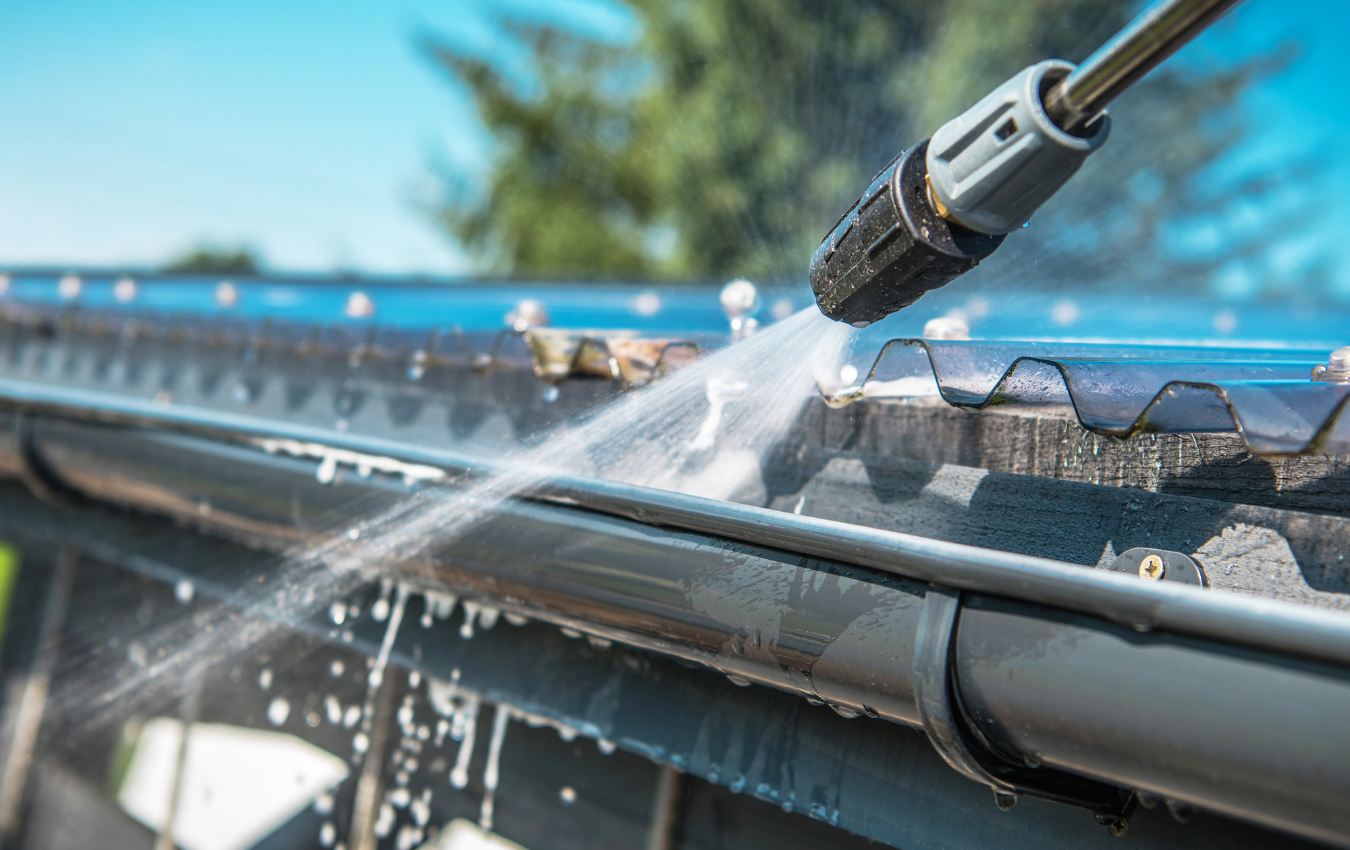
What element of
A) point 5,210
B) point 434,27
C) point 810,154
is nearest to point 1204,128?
point 810,154

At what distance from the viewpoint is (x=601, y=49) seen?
65.3 ft

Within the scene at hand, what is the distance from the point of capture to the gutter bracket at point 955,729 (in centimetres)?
98

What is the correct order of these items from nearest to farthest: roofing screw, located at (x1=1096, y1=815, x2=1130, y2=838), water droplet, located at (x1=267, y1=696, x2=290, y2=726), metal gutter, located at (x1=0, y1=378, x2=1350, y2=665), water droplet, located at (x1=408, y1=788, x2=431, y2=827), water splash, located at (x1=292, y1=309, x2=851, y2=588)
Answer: metal gutter, located at (x1=0, y1=378, x2=1350, y2=665) < roofing screw, located at (x1=1096, y1=815, x2=1130, y2=838) < water splash, located at (x1=292, y1=309, x2=851, y2=588) < water droplet, located at (x1=408, y1=788, x2=431, y2=827) < water droplet, located at (x1=267, y1=696, x2=290, y2=726)

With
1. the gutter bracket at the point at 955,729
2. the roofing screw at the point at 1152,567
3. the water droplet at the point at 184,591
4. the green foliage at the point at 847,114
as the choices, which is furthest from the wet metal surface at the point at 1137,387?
the green foliage at the point at 847,114

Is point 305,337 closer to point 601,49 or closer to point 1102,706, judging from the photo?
point 1102,706

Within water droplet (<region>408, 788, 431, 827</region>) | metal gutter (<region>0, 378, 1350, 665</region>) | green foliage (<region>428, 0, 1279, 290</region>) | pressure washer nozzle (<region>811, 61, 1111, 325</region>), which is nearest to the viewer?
metal gutter (<region>0, 378, 1350, 665</region>)

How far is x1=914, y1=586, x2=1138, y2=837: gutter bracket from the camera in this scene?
98cm

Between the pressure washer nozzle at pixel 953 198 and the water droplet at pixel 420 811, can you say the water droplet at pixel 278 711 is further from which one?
the pressure washer nozzle at pixel 953 198

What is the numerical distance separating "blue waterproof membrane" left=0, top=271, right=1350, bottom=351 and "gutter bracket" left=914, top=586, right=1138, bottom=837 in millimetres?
856

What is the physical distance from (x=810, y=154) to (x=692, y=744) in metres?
12.6

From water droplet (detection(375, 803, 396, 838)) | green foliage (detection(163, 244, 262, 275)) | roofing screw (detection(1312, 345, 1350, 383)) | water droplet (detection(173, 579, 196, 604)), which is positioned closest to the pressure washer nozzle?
roofing screw (detection(1312, 345, 1350, 383))

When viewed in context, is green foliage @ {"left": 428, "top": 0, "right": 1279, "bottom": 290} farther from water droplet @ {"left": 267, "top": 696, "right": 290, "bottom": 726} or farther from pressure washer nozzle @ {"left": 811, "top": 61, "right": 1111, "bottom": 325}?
pressure washer nozzle @ {"left": 811, "top": 61, "right": 1111, "bottom": 325}

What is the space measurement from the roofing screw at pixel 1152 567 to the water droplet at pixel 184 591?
2.70 meters

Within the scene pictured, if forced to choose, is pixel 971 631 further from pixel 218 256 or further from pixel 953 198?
pixel 218 256
